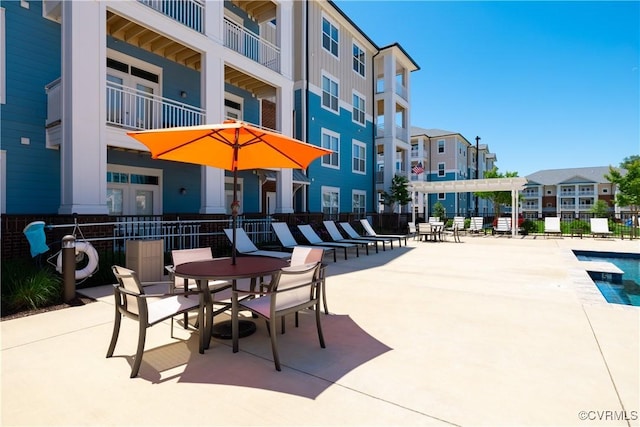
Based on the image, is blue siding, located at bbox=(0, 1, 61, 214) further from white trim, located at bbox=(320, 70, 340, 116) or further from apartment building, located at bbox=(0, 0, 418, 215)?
white trim, located at bbox=(320, 70, 340, 116)

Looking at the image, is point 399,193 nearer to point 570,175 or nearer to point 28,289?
point 28,289

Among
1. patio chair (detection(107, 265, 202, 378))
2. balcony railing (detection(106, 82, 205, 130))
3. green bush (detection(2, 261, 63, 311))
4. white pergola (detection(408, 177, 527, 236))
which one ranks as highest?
balcony railing (detection(106, 82, 205, 130))

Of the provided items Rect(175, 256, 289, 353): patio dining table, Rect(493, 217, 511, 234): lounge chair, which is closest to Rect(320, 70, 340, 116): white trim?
Rect(493, 217, 511, 234): lounge chair

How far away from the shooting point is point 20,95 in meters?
8.42

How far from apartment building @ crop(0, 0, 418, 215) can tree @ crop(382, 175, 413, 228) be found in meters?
6.10

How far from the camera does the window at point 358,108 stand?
2143cm

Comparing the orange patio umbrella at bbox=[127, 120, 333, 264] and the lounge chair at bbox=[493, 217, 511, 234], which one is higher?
the orange patio umbrella at bbox=[127, 120, 333, 264]

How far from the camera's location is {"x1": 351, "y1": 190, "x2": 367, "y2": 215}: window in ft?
69.7

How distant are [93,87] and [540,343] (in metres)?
9.59

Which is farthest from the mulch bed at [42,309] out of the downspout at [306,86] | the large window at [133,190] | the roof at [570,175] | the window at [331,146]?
the roof at [570,175]

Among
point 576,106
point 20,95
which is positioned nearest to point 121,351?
point 20,95

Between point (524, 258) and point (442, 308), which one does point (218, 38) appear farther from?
point (524, 258)

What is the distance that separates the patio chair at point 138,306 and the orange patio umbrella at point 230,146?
1000mm

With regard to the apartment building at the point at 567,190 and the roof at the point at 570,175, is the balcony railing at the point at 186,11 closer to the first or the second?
the apartment building at the point at 567,190
